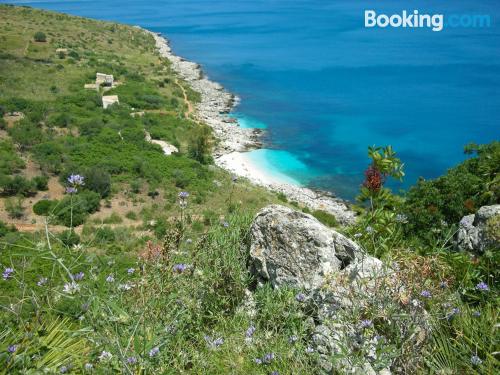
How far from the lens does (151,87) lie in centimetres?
5188

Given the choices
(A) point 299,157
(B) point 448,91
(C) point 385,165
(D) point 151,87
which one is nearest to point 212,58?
(D) point 151,87

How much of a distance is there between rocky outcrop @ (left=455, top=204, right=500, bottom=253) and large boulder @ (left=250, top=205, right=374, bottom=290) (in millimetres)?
1646

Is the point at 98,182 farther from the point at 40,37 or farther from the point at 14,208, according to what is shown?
the point at 40,37

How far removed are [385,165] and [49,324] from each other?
210 inches

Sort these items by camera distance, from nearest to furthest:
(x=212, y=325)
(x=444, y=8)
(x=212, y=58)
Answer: (x=212, y=325) < (x=212, y=58) < (x=444, y=8)

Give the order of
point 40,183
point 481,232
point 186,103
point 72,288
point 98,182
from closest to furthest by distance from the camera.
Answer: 1. point 72,288
2. point 481,232
3. point 40,183
4. point 98,182
5. point 186,103

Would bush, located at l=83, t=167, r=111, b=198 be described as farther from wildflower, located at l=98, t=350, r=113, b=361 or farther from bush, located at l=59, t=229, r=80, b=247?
wildflower, located at l=98, t=350, r=113, b=361

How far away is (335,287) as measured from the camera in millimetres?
4199

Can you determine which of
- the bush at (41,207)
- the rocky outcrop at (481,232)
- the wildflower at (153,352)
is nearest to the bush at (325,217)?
the bush at (41,207)

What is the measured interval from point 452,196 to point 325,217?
598 inches

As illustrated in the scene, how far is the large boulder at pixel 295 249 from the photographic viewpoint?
5047 mm

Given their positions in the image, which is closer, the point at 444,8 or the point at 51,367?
the point at 51,367

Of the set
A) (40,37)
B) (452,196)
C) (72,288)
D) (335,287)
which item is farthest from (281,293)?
(40,37)

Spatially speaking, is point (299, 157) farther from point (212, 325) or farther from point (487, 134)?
point (212, 325)
